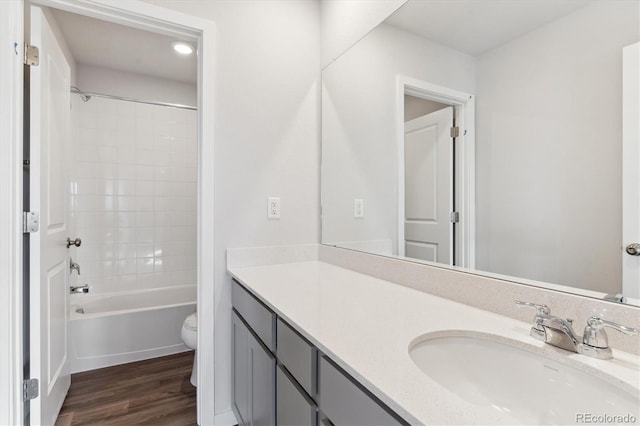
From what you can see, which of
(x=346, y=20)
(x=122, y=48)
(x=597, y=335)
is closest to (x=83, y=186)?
(x=122, y=48)

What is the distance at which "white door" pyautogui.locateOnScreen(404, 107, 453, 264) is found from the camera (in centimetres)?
120

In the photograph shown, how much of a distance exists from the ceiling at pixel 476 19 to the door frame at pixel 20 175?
100cm

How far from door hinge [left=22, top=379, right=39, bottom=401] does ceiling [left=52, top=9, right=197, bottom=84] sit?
2.07 meters

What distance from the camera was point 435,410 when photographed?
495mm

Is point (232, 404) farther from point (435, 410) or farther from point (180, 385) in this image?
point (435, 410)

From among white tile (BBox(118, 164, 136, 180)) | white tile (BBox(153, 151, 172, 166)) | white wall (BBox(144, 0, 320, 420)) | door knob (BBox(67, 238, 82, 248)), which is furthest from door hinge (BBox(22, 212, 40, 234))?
white tile (BBox(153, 151, 172, 166))

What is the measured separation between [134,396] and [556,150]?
2454mm

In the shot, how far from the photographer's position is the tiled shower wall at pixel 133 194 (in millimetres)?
2750

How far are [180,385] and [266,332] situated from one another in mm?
1362

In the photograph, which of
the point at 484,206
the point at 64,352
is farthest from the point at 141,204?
the point at 484,206

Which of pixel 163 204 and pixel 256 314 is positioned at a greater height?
pixel 163 204

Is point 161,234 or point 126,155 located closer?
point 126,155

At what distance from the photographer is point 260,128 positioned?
1.74 m

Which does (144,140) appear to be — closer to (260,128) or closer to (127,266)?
(127,266)
